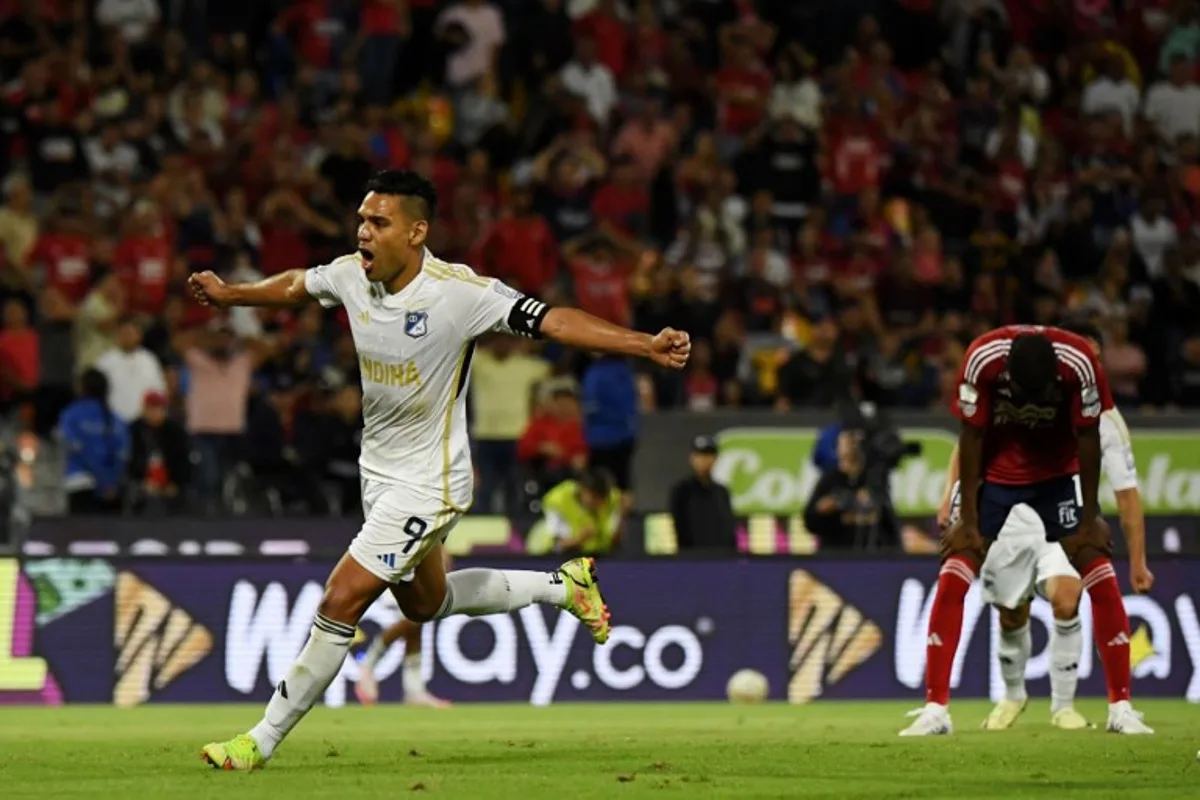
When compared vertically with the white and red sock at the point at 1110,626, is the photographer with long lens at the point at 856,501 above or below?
above

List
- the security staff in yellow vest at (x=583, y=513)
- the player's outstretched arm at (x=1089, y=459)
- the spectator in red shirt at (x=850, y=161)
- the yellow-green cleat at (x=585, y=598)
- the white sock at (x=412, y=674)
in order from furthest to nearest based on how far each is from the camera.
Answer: the spectator in red shirt at (x=850, y=161) < the security staff in yellow vest at (x=583, y=513) < the white sock at (x=412, y=674) < the player's outstretched arm at (x=1089, y=459) < the yellow-green cleat at (x=585, y=598)

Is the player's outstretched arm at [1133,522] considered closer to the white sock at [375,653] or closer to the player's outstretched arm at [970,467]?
the player's outstretched arm at [970,467]

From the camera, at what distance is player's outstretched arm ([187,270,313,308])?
11.8 m

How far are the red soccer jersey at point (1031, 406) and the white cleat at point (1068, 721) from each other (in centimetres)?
157

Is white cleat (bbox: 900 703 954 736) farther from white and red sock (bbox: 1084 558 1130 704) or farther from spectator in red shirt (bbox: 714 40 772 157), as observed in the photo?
spectator in red shirt (bbox: 714 40 772 157)

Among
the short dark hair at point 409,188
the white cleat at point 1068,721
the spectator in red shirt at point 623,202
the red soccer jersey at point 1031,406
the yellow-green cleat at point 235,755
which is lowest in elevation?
the white cleat at point 1068,721

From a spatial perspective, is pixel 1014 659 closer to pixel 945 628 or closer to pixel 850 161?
pixel 945 628

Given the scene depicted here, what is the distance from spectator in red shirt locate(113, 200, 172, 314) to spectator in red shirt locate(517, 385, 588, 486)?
13.7ft

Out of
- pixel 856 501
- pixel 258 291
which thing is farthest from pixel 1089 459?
pixel 856 501

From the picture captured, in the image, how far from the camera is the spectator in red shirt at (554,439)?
23.0 metres

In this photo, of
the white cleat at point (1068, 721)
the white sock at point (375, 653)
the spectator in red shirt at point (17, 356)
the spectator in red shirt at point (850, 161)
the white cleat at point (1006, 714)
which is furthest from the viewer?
the spectator in red shirt at point (850, 161)

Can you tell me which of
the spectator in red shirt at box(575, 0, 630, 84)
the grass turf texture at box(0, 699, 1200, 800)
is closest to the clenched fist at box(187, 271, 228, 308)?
the grass turf texture at box(0, 699, 1200, 800)

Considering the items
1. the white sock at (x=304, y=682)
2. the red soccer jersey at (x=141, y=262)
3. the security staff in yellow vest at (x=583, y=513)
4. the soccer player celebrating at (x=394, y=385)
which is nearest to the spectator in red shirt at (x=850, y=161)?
the red soccer jersey at (x=141, y=262)

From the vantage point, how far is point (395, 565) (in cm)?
1143
